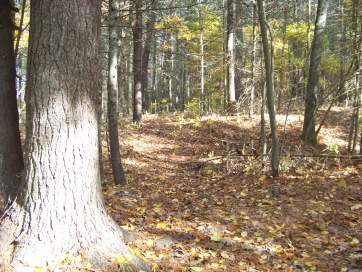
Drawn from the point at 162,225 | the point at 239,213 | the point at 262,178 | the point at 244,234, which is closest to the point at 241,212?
the point at 239,213

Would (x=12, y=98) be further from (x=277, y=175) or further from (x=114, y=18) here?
(x=277, y=175)

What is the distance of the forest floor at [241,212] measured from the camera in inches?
142

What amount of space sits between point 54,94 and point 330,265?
3.54 m

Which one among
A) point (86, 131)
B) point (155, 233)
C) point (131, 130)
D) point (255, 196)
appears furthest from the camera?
point (131, 130)

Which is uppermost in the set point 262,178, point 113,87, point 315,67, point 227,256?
point 315,67

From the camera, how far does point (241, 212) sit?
500 centimetres

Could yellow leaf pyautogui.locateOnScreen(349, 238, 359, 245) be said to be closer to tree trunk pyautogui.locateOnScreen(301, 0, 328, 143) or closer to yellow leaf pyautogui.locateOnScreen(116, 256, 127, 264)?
yellow leaf pyautogui.locateOnScreen(116, 256, 127, 264)

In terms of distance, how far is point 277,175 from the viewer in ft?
22.5

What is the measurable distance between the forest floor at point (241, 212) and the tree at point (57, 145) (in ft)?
3.14

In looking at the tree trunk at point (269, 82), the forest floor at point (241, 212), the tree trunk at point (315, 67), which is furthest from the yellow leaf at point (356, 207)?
the tree trunk at point (315, 67)

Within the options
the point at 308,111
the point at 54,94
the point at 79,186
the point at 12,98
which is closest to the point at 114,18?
the point at 12,98

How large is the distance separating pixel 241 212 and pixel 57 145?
10.5 feet

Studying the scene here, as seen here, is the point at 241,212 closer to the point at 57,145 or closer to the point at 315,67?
the point at 57,145

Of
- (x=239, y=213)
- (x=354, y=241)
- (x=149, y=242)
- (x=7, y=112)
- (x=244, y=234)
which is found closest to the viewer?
(x=7, y=112)
